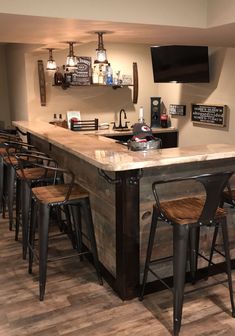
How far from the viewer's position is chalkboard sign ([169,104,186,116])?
18.5 ft

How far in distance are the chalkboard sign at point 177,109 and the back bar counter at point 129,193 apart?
2939mm

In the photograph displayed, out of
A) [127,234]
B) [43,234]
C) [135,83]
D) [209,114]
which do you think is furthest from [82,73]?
[127,234]

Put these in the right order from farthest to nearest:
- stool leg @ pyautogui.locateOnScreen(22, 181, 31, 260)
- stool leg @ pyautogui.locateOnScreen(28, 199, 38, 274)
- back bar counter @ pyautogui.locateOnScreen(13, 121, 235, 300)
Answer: stool leg @ pyautogui.locateOnScreen(22, 181, 31, 260) < stool leg @ pyautogui.locateOnScreen(28, 199, 38, 274) < back bar counter @ pyautogui.locateOnScreen(13, 121, 235, 300)

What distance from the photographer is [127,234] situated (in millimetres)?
2475

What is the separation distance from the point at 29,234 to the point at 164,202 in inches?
49.8

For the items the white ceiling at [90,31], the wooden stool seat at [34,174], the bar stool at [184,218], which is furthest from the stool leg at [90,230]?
the white ceiling at [90,31]

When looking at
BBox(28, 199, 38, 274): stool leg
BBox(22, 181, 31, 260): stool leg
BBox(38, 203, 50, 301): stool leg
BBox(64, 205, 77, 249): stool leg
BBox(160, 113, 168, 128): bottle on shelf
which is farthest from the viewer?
BBox(160, 113, 168, 128): bottle on shelf

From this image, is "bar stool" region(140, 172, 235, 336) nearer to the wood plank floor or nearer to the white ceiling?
the wood plank floor

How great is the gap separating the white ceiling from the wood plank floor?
1912mm

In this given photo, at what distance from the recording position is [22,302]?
101 inches

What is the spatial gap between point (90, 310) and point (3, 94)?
614 centimetres

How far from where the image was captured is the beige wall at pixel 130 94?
483 centimetres

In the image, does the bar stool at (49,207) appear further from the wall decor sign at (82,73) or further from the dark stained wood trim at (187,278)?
the wall decor sign at (82,73)

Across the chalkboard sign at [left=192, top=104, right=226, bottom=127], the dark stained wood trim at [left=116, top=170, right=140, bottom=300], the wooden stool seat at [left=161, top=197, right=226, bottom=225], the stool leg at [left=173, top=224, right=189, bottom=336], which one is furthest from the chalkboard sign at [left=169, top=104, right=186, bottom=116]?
the stool leg at [left=173, top=224, right=189, bottom=336]
